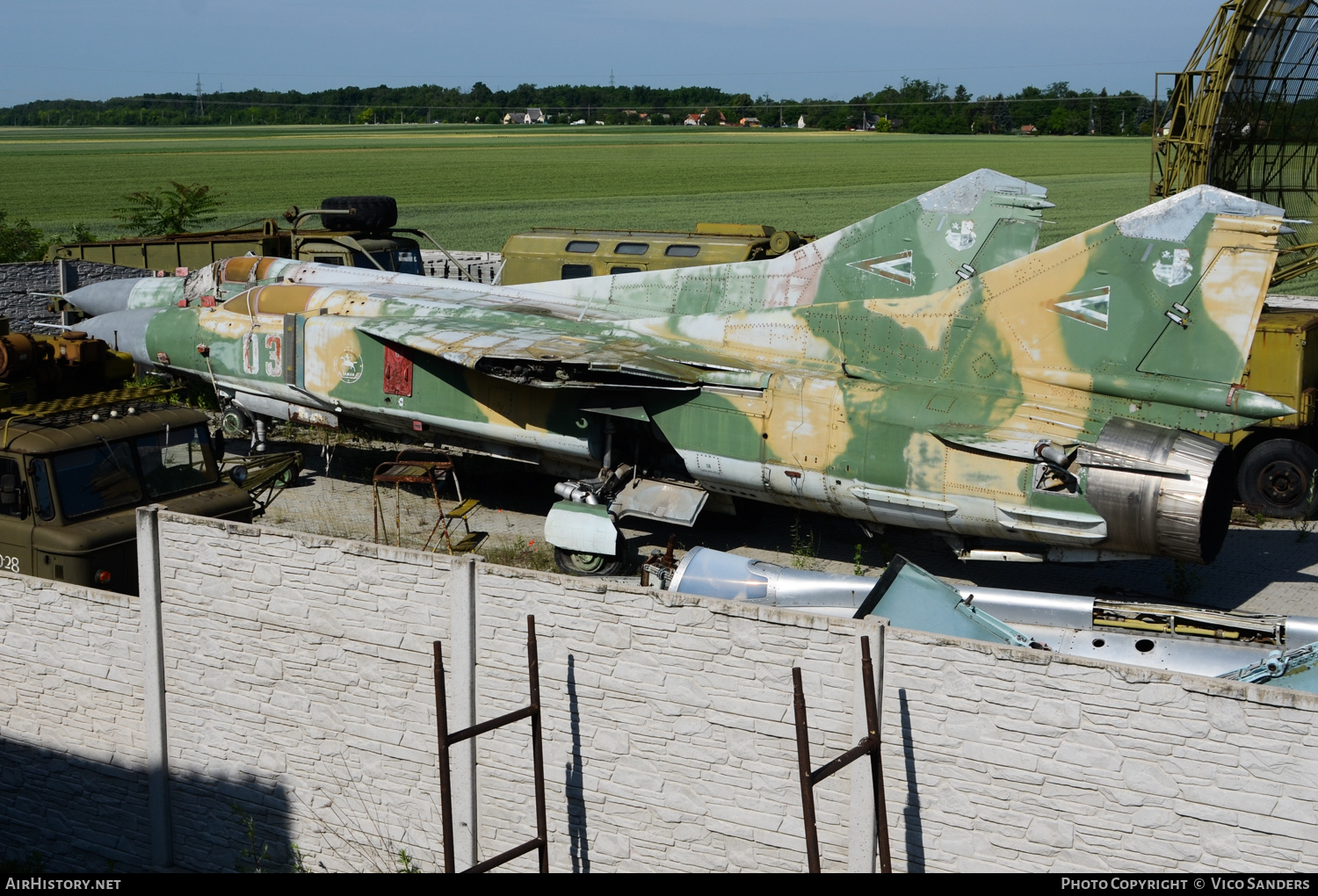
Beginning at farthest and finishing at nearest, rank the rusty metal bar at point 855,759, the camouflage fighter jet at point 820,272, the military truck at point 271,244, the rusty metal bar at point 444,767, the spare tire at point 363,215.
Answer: the spare tire at point 363,215
the military truck at point 271,244
the camouflage fighter jet at point 820,272
the rusty metal bar at point 444,767
the rusty metal bar at point 855,759

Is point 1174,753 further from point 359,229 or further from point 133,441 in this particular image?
point 359,229

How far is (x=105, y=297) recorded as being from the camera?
811 inches

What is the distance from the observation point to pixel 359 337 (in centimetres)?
1611

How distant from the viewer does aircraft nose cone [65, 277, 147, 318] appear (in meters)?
20.4

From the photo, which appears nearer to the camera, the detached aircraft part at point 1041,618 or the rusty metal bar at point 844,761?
the rusty metal bar at point 844,761

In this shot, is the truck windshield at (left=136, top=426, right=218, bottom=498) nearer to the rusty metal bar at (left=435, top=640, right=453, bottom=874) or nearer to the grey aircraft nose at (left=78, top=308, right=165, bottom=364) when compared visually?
the rusty metal bar at (left=435, top=640, right=453, bottom=874)

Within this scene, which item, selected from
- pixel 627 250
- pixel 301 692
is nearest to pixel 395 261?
pixel 627 250

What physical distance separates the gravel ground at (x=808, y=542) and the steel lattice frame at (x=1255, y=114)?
545 centimetres

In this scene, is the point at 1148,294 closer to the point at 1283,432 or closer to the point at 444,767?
the point at 1283,432

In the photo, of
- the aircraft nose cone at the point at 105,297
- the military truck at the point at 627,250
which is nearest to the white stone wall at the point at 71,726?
the aircraft nose cone at the point at 105,297

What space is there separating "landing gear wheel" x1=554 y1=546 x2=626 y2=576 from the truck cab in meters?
4.01

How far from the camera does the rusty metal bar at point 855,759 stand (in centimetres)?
680

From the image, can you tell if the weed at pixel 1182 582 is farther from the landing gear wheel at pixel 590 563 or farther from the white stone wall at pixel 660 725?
the white stone wall at pixel 660 725

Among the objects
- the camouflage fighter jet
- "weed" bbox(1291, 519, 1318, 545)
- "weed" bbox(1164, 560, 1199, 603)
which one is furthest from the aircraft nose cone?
"weed" bbox(1291, 519, 1318, 545)
